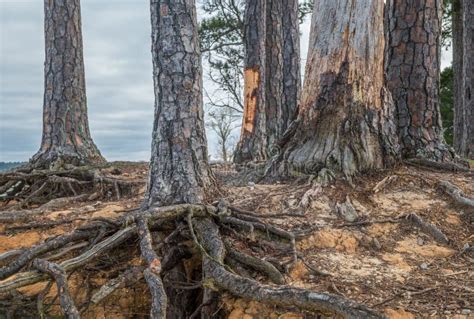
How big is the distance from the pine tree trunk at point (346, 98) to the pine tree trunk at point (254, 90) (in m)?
2.52

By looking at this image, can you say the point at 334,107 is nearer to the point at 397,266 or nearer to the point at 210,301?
the point at 397,266

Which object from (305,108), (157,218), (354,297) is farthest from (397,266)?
(305,108)

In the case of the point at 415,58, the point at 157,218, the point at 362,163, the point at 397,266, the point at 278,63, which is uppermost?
the point at 278,63

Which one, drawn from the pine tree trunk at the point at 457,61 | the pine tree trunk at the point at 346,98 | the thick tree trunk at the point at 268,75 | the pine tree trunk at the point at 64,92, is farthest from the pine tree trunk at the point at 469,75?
the pine tree trunk at the point at 64,92

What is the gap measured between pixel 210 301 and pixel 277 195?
1.21 meters

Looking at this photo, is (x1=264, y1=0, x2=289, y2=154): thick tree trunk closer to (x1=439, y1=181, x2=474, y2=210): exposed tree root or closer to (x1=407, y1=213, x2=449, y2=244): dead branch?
(x1=439, y1=181, x2=474, y2=210): exposed tree root

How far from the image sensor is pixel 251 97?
6387mm

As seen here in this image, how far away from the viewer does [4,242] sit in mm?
3209

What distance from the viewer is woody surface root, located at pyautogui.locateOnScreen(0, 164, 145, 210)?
462 cm

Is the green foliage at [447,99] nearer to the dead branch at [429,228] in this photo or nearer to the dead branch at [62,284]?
the dead branch at [429,228]

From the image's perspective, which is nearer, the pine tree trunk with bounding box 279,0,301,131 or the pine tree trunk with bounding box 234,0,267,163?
the pine tree trunk with bounding box 234,0,267,163

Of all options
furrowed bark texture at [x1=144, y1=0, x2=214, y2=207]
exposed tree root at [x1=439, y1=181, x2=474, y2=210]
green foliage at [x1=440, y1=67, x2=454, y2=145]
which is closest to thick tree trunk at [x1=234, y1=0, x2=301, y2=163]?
exposed tree root at [x1=439, y1=181, x2=474, y2=210]

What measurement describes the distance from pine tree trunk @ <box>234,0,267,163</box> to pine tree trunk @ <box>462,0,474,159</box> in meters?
3.77

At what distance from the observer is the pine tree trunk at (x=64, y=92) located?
5805 mm
